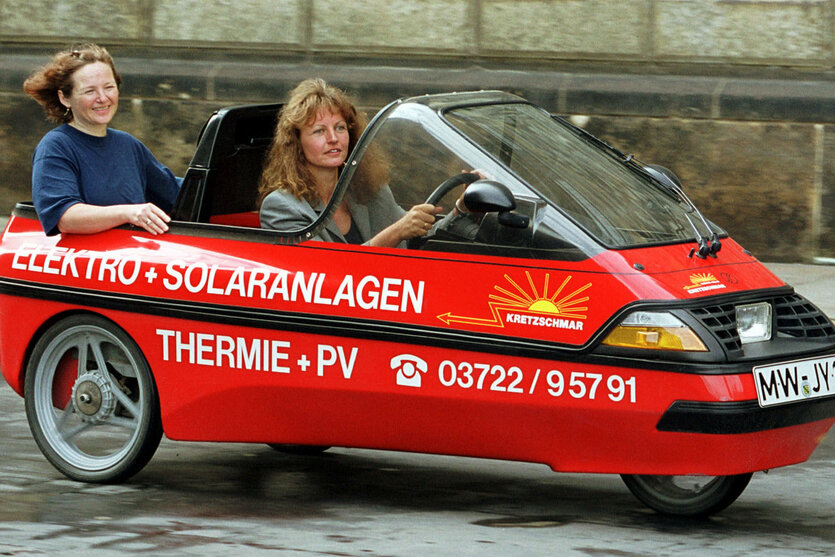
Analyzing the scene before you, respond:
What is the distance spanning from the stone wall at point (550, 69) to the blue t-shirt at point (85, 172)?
5.99 metres

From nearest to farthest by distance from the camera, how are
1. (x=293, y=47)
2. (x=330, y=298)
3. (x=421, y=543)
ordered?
(x=421, y=543) < (x=330, y=298) < (x=293, y=47)

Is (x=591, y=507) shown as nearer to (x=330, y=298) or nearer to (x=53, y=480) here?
(x=330, y=298)

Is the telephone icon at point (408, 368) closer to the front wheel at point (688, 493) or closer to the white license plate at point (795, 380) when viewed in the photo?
the front wheel at point (688, 493)

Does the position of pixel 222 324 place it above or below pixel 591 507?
above

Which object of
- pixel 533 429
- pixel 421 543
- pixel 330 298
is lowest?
pixel 421 543

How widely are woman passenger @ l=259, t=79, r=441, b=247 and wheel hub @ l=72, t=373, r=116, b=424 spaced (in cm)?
97

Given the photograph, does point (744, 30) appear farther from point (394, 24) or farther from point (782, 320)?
point (782, 320)

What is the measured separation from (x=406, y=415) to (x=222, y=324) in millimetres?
820

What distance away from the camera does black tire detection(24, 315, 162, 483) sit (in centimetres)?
613

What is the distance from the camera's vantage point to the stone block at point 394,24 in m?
12.7

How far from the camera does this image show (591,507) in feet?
19.1

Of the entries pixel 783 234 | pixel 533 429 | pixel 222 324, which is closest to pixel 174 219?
pixel 222 324

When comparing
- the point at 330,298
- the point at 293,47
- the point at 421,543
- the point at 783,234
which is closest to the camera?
the point at 421,543

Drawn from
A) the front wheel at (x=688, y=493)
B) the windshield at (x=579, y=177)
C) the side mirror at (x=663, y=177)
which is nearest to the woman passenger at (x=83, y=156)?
the windshield at (x=579, y=177)
